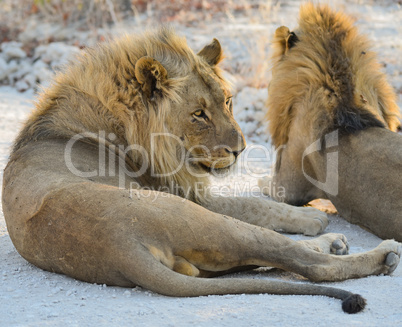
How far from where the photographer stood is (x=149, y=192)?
2898 millimetres

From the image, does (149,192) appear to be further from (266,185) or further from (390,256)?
(266,185)

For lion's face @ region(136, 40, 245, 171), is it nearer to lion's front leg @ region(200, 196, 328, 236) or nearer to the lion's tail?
lion's front leg @ region(200, 196, 328, 236)

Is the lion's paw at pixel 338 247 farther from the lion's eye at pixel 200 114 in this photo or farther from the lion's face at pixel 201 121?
the lion's eye at pixel 200 114

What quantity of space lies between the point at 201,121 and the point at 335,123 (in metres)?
1.14

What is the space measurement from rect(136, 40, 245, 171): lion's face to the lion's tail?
3.63 ft

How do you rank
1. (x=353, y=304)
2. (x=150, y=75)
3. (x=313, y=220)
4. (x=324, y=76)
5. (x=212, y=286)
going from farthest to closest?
(x=324, y=76), (x=313, y=220), (x=150, y=75), (x=212, y=286), (x=353, y=304)

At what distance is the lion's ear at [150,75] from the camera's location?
3361 millimetres

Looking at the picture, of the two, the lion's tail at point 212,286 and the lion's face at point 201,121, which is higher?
the lion's face at point 201,121

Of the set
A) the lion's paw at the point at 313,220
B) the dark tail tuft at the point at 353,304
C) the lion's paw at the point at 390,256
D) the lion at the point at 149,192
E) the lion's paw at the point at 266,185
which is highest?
the lion at the point at 149,192

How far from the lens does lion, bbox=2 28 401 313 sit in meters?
2.59

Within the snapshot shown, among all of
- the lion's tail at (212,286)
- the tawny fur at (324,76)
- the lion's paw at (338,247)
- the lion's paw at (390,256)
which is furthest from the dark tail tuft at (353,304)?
the tawny fur at (324,76)

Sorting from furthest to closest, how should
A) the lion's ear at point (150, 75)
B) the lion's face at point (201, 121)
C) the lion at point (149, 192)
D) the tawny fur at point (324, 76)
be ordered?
the tawny fur at point (324, 76), the lion's face at point (201, 121), the lion's ear at point (150, 75), the lion at point (149, 192)

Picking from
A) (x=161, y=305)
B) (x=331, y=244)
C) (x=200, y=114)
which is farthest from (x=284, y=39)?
(x=161, y=305)

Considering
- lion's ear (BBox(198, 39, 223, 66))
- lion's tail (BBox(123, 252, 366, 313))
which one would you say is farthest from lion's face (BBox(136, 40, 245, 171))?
lion's tail (BBox(123, 252, 366, 313))
